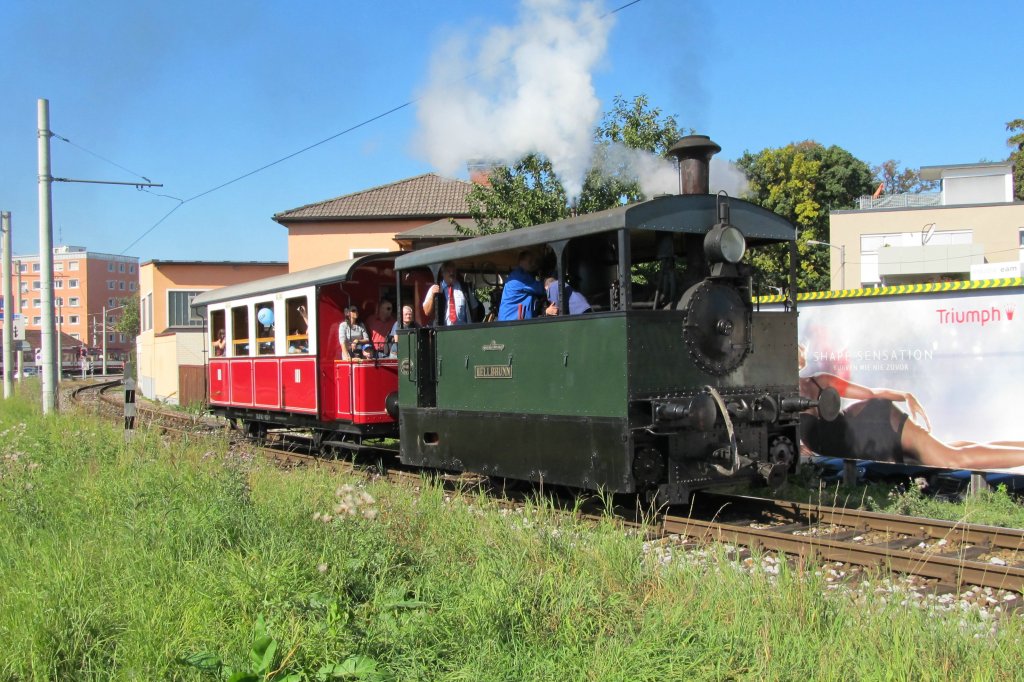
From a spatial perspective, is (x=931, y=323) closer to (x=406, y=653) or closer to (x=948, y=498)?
(x=948, y=498)

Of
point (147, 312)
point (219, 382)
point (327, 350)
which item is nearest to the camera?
point (327, 350)

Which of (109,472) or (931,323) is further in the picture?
(931,323)

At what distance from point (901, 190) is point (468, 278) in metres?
56.8

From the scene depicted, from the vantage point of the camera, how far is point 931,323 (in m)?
9.40

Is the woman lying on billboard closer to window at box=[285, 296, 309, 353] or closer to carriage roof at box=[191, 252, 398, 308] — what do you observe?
carriage roof at box=[191, 252, 398, 308]

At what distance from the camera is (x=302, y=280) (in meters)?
12.6

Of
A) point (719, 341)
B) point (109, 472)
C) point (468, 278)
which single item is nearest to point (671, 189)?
point (468, 278)

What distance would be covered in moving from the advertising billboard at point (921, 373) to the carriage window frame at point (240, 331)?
900 cm

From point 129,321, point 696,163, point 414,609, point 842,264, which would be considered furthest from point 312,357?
point 129,321

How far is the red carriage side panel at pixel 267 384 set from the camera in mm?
13508

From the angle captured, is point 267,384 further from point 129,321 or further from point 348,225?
point 129,321

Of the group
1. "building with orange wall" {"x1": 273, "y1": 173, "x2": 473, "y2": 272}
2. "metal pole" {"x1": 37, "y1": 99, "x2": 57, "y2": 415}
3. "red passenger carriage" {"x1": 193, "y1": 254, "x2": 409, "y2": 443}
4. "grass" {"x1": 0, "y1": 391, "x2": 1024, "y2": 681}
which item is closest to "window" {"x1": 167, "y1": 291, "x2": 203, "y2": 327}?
"building with orange wall" {"x1": 273, "y1": 173, "x2": 473, "y2": 272}

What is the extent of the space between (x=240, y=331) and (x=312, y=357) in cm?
327

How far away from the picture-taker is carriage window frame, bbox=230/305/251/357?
14.7 metres
